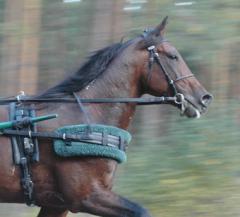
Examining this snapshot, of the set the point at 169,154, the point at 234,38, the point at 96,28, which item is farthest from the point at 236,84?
the point at 96,28

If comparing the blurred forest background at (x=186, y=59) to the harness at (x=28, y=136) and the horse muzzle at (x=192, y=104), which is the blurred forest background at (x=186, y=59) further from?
the harness at (x=28, y=136)

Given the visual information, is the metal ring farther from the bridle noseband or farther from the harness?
the harness

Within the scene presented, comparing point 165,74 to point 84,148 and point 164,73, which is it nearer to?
point 164,73

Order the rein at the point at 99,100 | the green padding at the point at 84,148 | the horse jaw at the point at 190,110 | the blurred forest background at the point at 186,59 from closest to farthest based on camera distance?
the green padding at the point at 84,148 → the rein at the point at 99,100 → the horse jaw at the point at 190,110 → the blurred forest background at the point at 186,59

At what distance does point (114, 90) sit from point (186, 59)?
2541mm

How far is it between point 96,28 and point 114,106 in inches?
107

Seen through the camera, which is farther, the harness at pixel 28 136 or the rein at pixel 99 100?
the rein at pixel 99 100

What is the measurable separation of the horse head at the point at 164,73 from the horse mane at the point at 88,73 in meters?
0.22

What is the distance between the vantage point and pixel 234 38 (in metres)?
6.89

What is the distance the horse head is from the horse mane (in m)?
0.22

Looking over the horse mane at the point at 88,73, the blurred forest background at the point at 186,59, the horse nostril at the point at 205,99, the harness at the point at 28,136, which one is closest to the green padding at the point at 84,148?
the harness at the point at 28,136

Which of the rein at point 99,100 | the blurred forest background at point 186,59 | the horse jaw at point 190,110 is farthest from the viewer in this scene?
the blurred forest background at point 186,59

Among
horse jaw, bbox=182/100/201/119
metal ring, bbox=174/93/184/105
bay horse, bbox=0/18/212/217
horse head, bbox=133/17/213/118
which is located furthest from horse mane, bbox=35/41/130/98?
horse jaw, bbox=182/100/201/119

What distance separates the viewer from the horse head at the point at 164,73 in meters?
4.60
